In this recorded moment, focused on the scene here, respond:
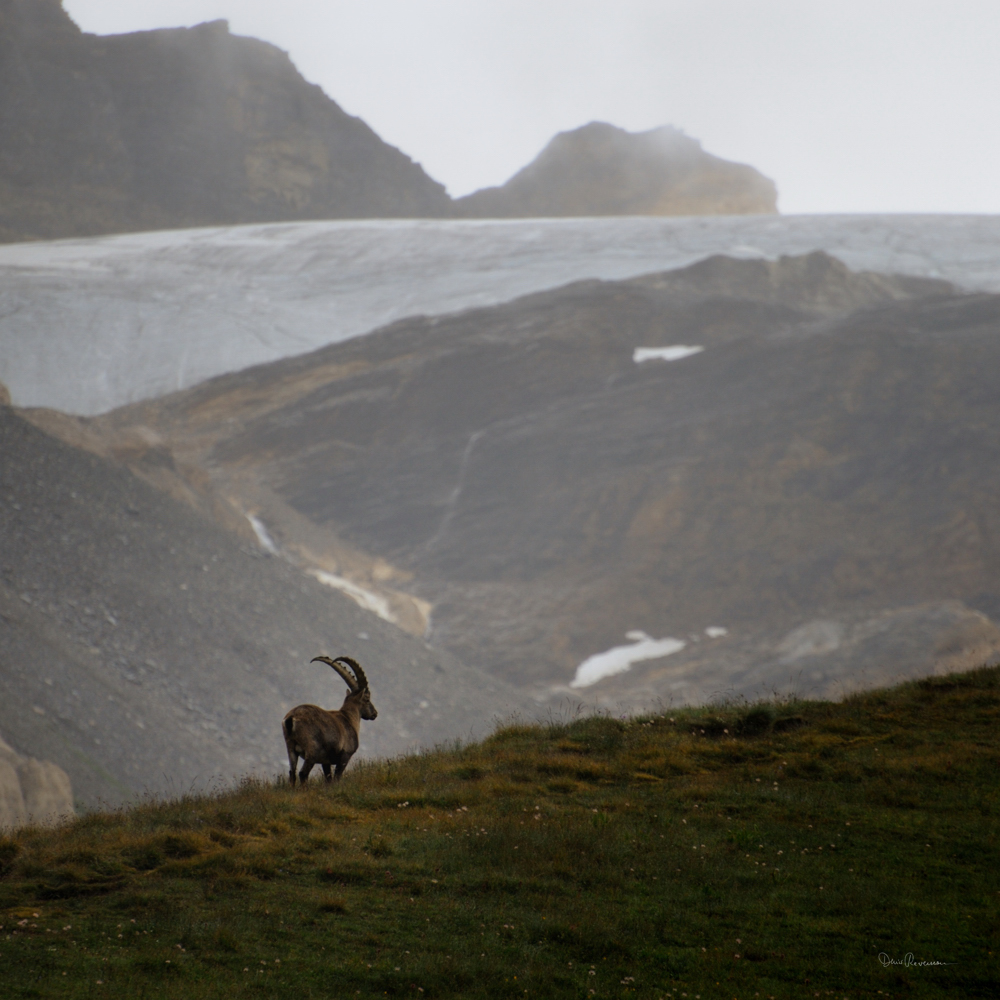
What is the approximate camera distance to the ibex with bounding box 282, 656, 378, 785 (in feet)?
24.3

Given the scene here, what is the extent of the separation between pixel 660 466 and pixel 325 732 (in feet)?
110

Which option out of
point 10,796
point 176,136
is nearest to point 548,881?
point 10,796

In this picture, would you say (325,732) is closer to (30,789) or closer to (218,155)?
(30,789)

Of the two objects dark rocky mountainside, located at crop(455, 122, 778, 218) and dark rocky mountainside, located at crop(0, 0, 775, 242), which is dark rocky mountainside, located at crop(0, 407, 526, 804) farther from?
dark rocky mountainside, located at crop(455, 122, 778, 218)

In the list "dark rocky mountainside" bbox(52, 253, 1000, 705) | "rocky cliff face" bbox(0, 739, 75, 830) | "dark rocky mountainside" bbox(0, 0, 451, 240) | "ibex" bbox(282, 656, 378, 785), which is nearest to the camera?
"ibex" bbox(282, 656, 378, 785)

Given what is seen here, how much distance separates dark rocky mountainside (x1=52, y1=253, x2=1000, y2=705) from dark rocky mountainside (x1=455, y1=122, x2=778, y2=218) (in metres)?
41.9

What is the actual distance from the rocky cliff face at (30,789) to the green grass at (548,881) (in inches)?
203

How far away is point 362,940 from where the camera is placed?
4.84 meters

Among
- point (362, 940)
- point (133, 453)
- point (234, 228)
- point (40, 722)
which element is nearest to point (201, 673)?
point (40, 722)

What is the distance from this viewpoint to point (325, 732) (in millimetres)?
7633

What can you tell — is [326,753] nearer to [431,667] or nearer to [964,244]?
[431,667]

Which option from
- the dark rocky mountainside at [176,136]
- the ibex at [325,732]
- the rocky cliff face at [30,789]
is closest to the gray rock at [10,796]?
the rocky cliff face at [30,789]

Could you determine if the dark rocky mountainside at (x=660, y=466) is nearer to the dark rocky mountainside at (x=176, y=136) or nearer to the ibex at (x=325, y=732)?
the ibex at (x=325, y=732)

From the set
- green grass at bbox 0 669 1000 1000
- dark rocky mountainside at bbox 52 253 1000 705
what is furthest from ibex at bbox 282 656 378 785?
dark rocky mountainside at bbox 52 253 1000 705
